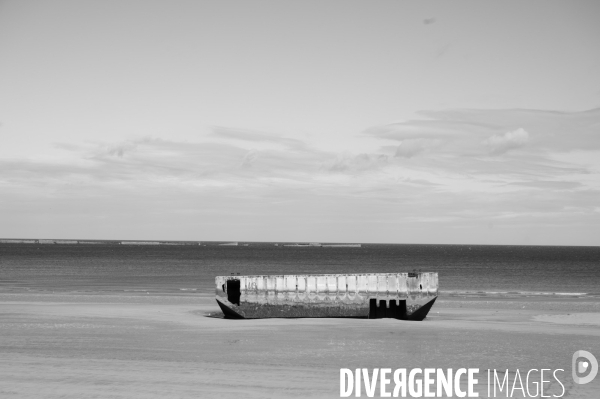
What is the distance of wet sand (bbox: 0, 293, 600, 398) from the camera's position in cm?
1584

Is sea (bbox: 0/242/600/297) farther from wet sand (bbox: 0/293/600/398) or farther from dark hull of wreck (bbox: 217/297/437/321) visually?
dark hull of wreck (bbox: 217/297/437/321)

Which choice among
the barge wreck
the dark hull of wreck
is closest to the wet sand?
the dark hull of wreck

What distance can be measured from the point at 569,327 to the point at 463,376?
12.7m

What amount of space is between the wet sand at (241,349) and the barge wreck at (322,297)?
103 cm

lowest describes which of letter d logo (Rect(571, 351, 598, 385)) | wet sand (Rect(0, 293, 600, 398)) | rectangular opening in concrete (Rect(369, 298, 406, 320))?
letter d logo (Rect(571, 351, 598, 385))

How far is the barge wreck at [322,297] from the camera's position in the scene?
29.6 metres

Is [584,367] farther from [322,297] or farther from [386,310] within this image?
[322,297]

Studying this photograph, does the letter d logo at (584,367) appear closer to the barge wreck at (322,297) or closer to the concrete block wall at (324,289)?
the barge wreck at (322,297)

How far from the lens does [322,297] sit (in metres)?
29.9

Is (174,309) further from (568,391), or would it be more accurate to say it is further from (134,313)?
(568,391)

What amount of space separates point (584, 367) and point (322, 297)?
13.1m

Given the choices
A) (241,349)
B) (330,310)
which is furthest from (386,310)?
(241,349)

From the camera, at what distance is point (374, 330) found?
25516 mm

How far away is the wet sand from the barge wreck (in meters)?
1.03
